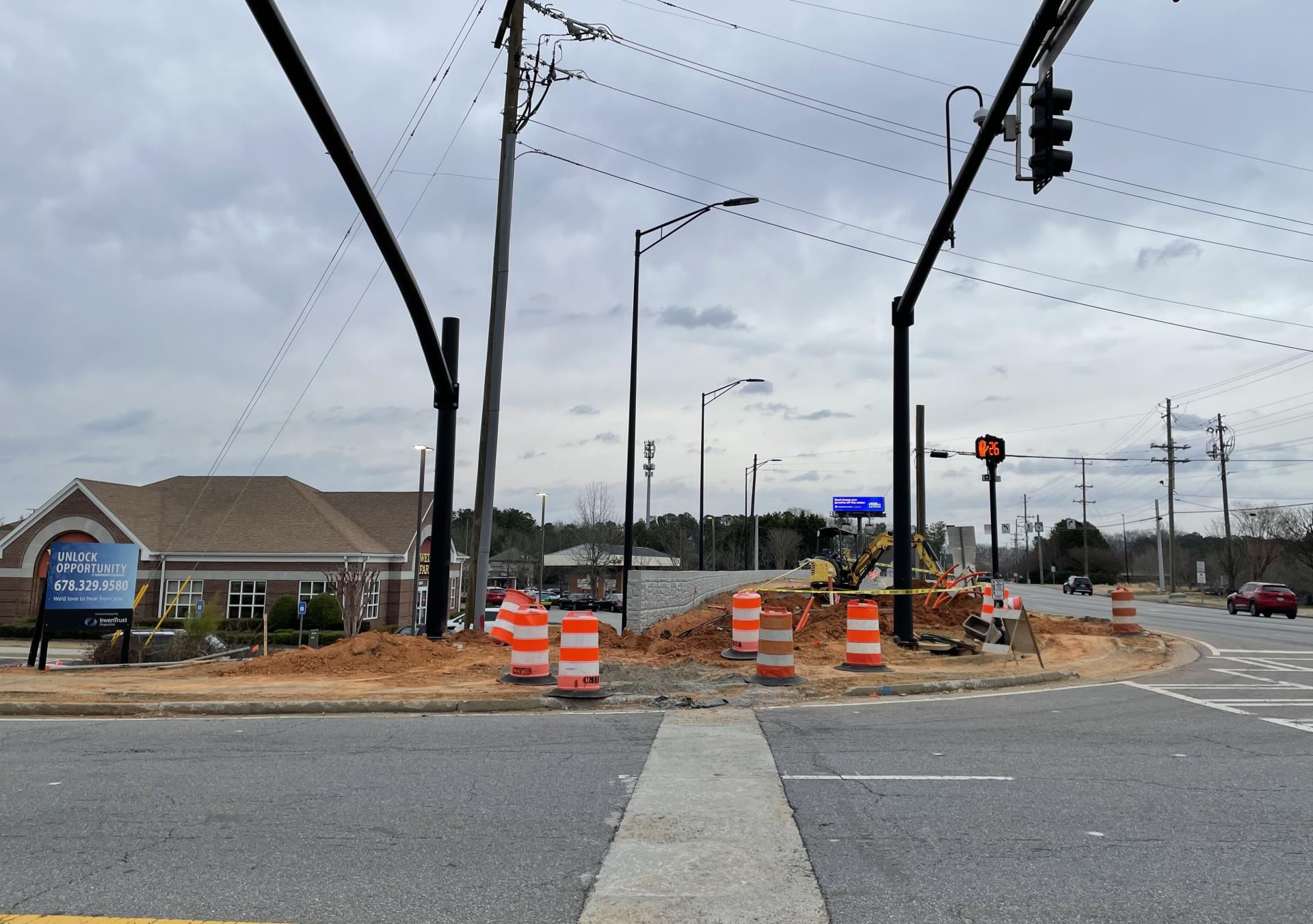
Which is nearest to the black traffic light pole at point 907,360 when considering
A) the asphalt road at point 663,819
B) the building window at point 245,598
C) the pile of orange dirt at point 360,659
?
the asphalt road at point 663,819

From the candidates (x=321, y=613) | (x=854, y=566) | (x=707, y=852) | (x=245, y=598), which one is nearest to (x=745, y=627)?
(x=707, y=852)

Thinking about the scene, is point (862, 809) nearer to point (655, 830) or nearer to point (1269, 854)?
point (655, 830)

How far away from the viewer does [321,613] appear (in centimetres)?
4366

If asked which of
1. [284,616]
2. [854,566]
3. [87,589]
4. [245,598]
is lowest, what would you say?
[284,616]

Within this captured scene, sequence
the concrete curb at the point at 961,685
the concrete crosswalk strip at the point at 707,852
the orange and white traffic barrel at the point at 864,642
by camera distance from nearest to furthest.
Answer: the concrete crosswalk strip at the point at 707,852 → the concrete curb at the point at 961,685 → the orange and white traffic barrel at the point at 864,642

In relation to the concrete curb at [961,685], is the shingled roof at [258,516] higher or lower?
higher

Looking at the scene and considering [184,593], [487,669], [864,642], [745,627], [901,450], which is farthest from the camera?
[184,593]

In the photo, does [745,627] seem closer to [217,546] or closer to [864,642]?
[864,642]

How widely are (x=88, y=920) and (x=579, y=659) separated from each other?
745 cm

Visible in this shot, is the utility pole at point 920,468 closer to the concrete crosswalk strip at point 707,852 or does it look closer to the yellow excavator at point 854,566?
the yellow excavator at point 854,566

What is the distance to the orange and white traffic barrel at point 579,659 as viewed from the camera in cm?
1160

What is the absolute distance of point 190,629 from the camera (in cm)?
2794

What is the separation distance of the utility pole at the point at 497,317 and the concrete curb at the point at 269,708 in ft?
22.7

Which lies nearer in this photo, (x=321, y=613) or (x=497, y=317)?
(x=497, y=317)
